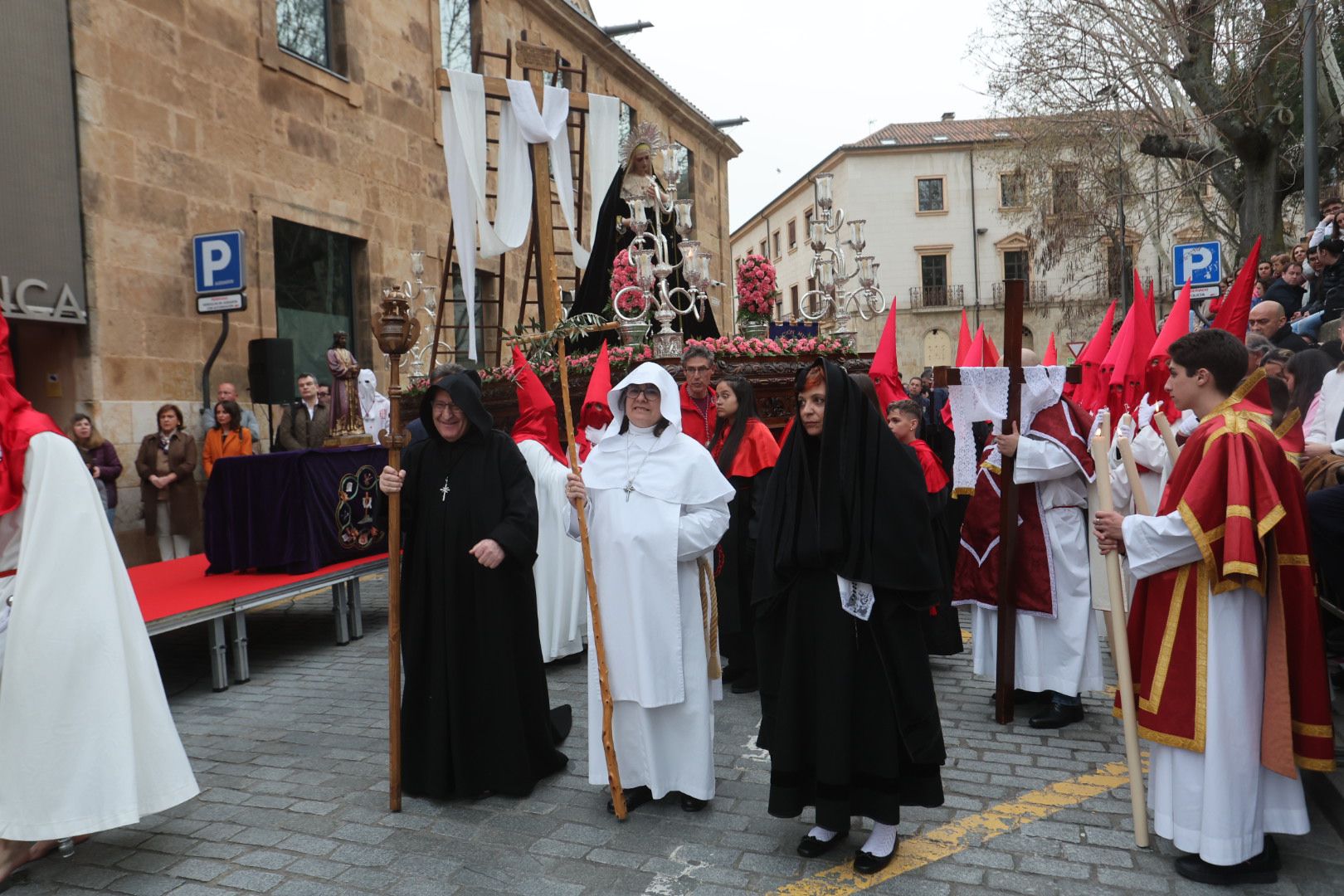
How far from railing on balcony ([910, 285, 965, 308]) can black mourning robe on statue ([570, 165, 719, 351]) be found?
38.5 meters

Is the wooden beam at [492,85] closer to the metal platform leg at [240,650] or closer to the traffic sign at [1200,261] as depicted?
the metal platform leg at [240,650]

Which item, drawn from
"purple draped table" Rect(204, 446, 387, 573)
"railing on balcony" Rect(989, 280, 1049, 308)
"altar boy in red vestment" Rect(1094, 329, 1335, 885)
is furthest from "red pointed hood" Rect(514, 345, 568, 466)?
"railing on balcony" Rect(989, 280, 1049, 308)

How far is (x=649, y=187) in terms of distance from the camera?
9891mm

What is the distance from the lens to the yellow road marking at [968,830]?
356cm

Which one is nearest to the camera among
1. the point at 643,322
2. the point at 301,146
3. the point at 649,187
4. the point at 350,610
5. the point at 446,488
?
the point at 446,488

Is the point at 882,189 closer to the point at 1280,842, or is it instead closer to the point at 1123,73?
the point at 1123,73

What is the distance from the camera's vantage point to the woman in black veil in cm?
1058

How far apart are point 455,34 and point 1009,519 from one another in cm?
1480

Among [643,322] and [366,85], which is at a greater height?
[366,85]

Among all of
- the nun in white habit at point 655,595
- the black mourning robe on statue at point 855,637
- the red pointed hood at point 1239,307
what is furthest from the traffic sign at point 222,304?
the red pointed hood at point 1239,307

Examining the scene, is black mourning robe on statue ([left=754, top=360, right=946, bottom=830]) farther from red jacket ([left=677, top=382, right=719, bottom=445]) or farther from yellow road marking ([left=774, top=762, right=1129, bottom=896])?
red jacket ([left=677, top=382, right=719, bottom=445])

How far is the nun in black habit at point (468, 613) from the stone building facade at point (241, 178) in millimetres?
7277

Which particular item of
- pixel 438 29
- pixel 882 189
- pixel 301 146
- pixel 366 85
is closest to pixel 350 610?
pixel 301 146

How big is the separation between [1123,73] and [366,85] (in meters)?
12.1
